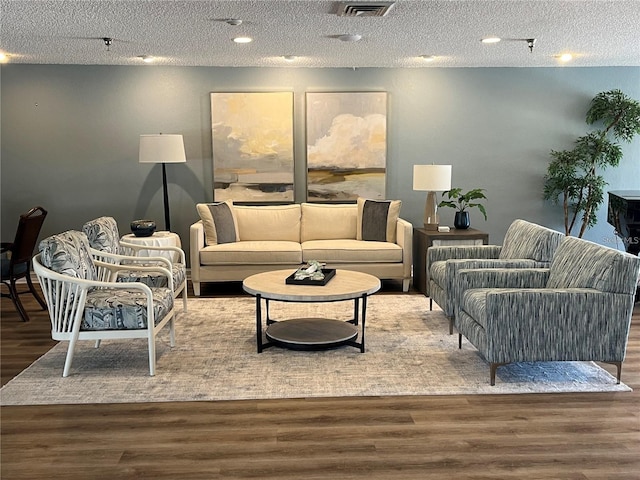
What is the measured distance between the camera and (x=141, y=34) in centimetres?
505

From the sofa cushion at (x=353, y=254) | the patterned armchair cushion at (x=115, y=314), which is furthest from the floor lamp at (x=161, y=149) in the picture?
the patterned armchair cushion at (x=115, y=314)

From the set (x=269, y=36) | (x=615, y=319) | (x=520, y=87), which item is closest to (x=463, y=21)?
(x=269, y=36)

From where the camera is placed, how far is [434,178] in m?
6.17

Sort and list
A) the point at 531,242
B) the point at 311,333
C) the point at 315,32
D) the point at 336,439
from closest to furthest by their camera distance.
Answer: the point at 336,439 < the point at 311,333 < the point at 531,242 < the point at 315,32

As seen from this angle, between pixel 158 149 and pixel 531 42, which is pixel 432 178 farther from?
pixel 158 149

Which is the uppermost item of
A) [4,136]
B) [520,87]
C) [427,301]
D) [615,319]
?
[520,87]

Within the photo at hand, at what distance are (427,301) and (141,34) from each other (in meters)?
3.32

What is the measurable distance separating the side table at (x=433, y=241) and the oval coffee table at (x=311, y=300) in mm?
1454

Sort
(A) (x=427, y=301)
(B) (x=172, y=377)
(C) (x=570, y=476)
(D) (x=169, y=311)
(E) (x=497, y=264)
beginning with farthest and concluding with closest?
(A) (x=427, y=301), (E) (x=497, y=264), (D) (x=169, y=311), (B) (x=172, y=377), (C) (x=570, y=476)

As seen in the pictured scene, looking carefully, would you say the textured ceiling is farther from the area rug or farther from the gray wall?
the area rug

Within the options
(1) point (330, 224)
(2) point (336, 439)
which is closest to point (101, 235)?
(1) point (330, 224)

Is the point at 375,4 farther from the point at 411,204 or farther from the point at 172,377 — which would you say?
the point at 411,204

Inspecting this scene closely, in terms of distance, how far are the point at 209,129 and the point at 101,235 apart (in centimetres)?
243

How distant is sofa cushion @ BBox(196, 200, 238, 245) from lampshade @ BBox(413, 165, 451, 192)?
191cm
